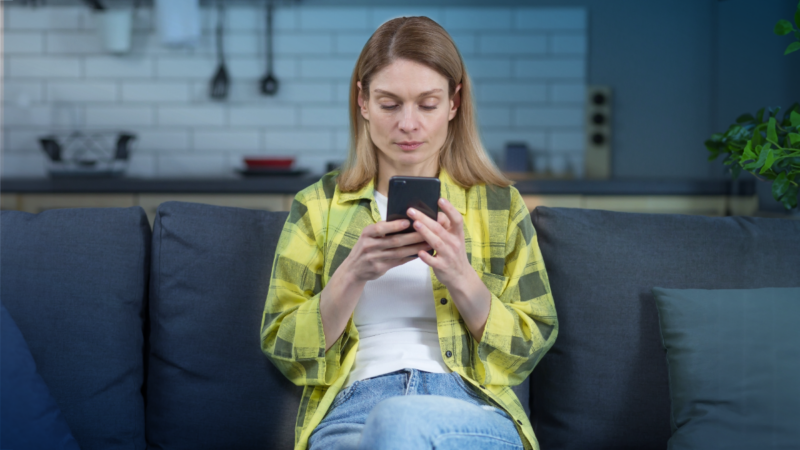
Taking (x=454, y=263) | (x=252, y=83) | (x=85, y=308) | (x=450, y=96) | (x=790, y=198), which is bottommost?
(x=85, y=308)

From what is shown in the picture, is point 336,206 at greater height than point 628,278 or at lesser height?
greater

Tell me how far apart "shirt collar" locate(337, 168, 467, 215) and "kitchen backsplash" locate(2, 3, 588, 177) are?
2026 millimetres

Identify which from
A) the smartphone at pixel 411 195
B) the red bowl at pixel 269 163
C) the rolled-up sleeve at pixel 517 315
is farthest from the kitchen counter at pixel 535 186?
the smartphone at pixel 411 195

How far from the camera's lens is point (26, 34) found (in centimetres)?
329

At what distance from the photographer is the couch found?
1301 mm

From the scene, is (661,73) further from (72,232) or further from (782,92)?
(72,232)

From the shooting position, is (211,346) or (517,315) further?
(211,346)

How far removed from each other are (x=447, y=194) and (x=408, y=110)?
201 mm

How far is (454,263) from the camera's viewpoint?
1046 mm

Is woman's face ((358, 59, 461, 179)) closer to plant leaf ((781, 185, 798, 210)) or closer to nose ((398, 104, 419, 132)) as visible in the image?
nose ((398, 104, 419, 132))

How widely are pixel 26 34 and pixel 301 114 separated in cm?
150

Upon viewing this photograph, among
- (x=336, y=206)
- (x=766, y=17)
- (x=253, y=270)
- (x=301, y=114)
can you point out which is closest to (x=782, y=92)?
(x=766, y=17)

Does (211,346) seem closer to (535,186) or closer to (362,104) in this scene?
(362,104)

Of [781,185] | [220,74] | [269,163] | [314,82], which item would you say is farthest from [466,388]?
[220,74]
